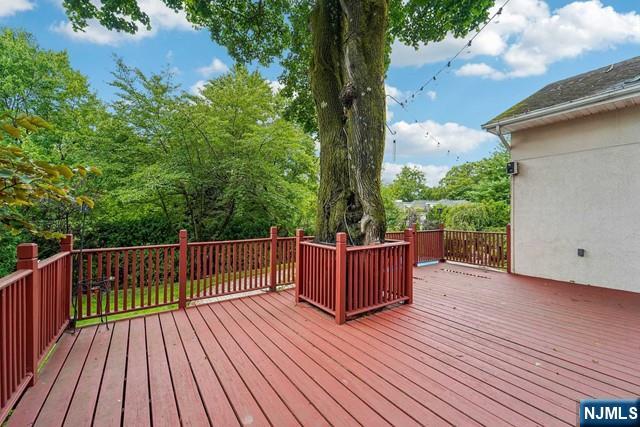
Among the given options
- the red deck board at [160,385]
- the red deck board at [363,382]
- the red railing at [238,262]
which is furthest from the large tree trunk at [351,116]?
the red deck board at [160,385]

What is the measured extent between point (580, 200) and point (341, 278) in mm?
4915

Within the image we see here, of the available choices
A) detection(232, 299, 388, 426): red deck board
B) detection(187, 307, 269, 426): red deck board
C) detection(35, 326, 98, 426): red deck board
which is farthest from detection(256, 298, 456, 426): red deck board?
detection(35, 326, 98, 426): red deck board

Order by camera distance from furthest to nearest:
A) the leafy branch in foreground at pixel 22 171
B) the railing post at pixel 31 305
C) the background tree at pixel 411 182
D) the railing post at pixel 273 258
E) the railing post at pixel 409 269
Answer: the background tree at pixel 411 182
the railing post at pixel 273 258
the railing post at pixel 409 269
the railing post at pixel 31 305
the leafy branch in foreground at pixel 22 171

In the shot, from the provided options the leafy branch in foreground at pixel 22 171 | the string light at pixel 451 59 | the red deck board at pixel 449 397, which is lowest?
the red deck board at pixel 449 397

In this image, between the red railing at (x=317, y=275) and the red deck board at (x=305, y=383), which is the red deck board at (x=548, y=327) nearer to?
the red railing at (x=317, y=275)

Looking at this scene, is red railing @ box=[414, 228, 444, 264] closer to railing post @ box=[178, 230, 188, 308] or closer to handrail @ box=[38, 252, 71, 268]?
railing post @ box=[178, 230, 188, 308]

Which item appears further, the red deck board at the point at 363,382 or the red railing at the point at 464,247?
the red railing at the point at 464,247

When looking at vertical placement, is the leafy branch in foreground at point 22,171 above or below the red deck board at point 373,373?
above

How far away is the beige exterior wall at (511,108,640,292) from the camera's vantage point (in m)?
4.41

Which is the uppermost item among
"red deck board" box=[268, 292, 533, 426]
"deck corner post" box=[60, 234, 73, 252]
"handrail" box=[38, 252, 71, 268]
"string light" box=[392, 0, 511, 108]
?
"string light" box=[392, 0, 511, 108]

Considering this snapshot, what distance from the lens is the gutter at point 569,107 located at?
4.00 meters

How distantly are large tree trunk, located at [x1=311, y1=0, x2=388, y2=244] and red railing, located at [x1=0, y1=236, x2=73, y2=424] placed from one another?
3.10 m

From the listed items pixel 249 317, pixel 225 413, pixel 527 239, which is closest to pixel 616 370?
pixel 225 413

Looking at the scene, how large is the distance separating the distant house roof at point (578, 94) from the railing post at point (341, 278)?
184 inches
